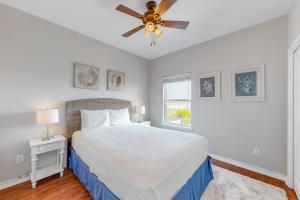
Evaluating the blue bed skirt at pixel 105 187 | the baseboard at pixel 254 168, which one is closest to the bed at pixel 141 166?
the blue bed skirt at pixel 105 187

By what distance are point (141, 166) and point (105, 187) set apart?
22.3 inches

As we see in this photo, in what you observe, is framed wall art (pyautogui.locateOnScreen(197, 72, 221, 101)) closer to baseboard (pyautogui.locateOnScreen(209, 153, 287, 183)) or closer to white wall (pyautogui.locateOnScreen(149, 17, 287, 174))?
white wall (pyautogui.locateOnScreen(149, 17, 287, 174))

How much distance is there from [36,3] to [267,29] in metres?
3.91

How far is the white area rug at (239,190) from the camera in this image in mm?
1852

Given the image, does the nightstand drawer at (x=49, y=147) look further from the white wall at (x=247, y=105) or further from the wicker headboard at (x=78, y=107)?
the white wall at (x=247, y=105)

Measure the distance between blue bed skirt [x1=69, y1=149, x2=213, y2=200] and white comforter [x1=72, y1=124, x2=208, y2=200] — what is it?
69 mm

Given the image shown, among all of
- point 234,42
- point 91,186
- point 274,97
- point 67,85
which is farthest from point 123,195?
point 234,42

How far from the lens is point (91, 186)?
182 cm

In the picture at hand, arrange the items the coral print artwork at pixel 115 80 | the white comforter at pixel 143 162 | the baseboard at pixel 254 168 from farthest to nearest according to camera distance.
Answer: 1. the coral print artwork at pixel 115 80
2. the baseboard at pixel 254 168
3. the white comforter at pixel 143 162

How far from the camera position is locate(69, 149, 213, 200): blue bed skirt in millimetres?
1478

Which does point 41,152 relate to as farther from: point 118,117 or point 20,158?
point 118,117

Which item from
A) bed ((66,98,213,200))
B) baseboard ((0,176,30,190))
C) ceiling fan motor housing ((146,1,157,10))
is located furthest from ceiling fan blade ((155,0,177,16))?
baseboard ((0,176,30,190))

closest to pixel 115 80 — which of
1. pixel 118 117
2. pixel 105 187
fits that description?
pixel 118 117

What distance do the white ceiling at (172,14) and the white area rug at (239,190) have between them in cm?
275
